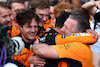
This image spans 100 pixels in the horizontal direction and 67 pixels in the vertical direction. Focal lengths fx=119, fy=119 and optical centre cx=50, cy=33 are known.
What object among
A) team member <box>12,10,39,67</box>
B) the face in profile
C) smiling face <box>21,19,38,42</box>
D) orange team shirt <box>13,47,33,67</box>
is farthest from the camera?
the face in profile

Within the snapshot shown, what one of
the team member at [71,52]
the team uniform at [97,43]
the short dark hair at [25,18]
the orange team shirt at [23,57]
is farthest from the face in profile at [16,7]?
the team member at [71,52]

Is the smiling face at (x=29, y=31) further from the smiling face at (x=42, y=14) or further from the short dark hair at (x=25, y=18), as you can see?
the smiling face at (x=42, y=14)

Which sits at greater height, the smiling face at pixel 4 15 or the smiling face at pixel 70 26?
the smiling face at pixel 4 15

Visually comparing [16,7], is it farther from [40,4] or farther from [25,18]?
[25,18]

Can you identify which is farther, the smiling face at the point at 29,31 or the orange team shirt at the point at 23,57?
the smiling face at the point at 29,31

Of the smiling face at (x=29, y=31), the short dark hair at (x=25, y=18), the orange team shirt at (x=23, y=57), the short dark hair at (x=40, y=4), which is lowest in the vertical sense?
the orange team shirt at (x=23, y=57)

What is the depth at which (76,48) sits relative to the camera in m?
1.44

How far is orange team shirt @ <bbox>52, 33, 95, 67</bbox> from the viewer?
143 centimetres

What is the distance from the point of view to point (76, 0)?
4301mm

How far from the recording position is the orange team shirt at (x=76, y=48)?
143 centimetres

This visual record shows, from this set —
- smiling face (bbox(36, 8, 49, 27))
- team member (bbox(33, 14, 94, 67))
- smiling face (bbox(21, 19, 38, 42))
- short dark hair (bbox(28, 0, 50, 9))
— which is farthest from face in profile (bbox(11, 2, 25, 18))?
team member (bbox(33, 14, 94, 67))

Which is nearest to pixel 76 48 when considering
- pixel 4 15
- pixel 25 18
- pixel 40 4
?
pixel 25 18

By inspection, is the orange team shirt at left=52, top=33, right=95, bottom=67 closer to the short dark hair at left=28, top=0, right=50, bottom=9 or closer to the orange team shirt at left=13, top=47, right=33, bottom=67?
the orange team shirt at left=13, top=47, right=33, bottom=67

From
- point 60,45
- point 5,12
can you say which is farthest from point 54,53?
point 5,12
